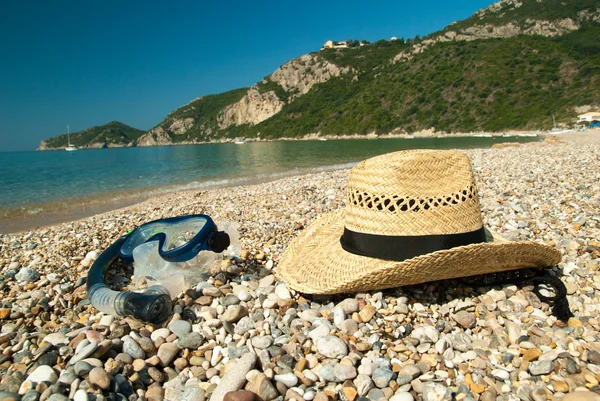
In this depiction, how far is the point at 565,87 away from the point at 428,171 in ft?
276

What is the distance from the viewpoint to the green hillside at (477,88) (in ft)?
215

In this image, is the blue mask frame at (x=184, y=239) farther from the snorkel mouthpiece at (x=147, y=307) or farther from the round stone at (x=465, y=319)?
the round stone at (x=465, y=319)

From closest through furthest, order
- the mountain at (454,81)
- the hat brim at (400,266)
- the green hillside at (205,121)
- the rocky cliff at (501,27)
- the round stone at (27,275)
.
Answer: the hat brim at (400,266)
the round stone at (27,275)
the mountain at (454,81)
the rocky cliff at (501,27)
the green hillside at (205,121)

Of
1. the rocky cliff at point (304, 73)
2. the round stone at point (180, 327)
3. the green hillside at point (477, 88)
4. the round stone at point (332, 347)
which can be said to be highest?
the rocky cliff at point (304, 73)

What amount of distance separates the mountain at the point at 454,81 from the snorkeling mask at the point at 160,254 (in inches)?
2621

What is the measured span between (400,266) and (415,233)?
0.31 meters

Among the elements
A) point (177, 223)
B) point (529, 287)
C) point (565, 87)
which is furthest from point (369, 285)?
point (565, 87)

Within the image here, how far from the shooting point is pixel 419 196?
2.65m

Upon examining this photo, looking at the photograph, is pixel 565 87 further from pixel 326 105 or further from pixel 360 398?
pixel 360 398

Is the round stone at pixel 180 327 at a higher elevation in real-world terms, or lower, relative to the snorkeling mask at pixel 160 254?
lower

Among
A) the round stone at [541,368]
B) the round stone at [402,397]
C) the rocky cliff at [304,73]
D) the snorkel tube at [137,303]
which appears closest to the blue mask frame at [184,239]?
the snorkel tube at [137,303]

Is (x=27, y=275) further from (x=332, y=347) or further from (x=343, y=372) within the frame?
(x=343, y=372)

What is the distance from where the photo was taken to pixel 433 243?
8.48ft

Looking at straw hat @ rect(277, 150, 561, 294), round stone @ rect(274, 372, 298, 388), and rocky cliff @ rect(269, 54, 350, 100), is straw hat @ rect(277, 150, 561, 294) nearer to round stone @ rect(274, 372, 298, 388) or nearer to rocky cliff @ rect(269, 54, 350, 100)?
round stone @ rect(274, 372, 298, 388)
